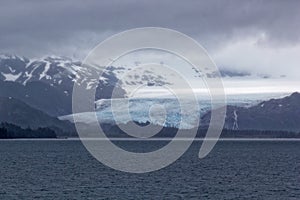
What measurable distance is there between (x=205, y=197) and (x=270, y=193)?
10625 millimetres

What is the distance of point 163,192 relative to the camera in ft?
307

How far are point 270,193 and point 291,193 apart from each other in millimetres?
2784

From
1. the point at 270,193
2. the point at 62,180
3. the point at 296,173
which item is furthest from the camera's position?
the point at 296,173

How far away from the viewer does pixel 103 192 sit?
92688 millimetres

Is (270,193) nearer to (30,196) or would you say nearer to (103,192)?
(103,192)

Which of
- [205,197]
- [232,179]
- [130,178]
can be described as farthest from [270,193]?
[130,178]

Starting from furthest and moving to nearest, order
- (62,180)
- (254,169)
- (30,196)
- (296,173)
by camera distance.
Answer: (254,169)
(296,173)
(62,180)
(30,196)

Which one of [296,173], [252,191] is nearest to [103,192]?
[252,191]

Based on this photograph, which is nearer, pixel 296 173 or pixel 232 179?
pixel 232 179

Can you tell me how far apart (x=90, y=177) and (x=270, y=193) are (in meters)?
34.6

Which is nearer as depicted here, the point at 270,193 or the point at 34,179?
the point at 270,193

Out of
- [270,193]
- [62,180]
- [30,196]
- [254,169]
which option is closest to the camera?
[30,196]

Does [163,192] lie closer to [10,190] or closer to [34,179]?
[10,190]

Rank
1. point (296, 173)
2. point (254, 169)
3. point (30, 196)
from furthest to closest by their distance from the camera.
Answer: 1. point (254, 169)
2. point (296, 173)
3. point (30, 196)
